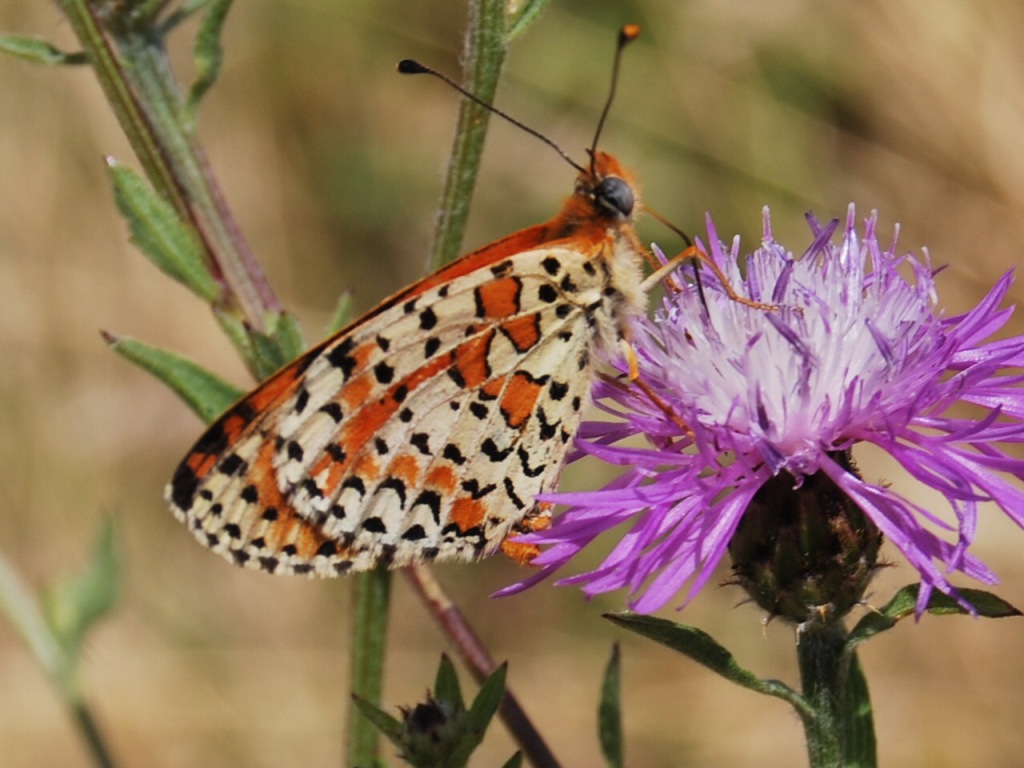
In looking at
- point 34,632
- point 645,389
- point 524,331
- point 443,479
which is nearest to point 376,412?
point 443,479

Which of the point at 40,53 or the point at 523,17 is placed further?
the point at 40,53

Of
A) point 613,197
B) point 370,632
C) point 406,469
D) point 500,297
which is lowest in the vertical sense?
point 370,632

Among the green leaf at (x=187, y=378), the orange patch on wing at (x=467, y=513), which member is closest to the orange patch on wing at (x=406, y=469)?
the orange patch on wing at (x=467, y=513)

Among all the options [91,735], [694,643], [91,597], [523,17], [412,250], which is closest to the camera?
[694,643]

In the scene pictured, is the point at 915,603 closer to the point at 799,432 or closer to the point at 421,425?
the point at 799,432

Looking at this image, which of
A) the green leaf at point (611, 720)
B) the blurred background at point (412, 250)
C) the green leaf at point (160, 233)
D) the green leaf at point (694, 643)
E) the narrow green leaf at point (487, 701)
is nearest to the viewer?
the green leaf at point (694, 643)

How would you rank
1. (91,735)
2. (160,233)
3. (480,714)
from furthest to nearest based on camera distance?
(91,735) → (160,233) → (480,714)

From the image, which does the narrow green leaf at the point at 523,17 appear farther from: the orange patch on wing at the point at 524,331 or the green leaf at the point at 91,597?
the green leaf at the point at 91,597
